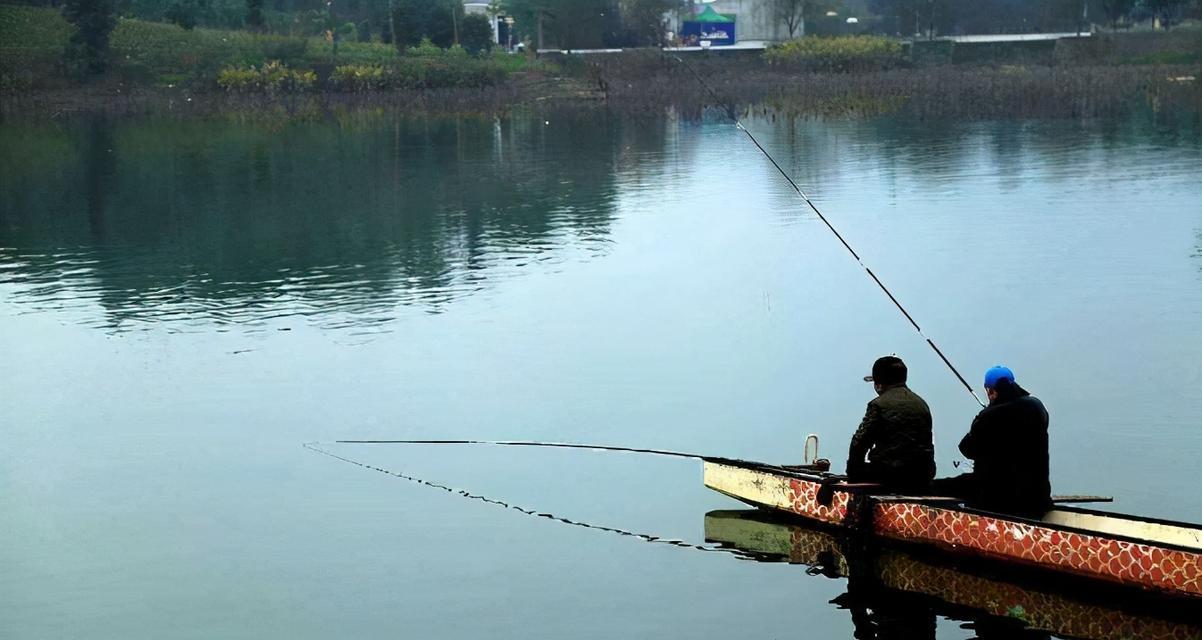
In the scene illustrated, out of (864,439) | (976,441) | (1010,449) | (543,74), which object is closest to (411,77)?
(543,74)

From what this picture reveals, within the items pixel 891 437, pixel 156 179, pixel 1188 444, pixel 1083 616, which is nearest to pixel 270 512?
pixel 891 437

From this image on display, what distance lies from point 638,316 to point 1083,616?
13.3 metres

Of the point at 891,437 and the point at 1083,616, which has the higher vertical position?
the point at 891,437

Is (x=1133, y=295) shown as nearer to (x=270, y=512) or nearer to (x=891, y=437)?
(x=891, y=437)

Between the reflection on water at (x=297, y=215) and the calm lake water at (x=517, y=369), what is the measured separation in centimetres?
18

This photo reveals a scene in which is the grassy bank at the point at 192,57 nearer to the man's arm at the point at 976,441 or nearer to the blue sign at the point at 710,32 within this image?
the blue sign at the point at 710,32

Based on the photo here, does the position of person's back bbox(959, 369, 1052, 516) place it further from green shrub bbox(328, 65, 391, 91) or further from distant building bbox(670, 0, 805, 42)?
distant building bbox(670, 0, 805, 42)

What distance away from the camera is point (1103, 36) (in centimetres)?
8881

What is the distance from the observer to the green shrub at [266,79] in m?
80.0

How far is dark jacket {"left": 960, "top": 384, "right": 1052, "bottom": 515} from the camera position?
493 inches

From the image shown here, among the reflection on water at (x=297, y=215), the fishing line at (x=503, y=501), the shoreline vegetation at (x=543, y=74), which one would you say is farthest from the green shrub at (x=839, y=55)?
the fishing line at (x=503, y=501)

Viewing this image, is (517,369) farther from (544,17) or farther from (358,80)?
(544,17)

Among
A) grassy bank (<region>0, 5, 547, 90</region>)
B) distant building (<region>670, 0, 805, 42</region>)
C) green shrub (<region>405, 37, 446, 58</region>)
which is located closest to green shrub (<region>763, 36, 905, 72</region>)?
grassy bank (<region>0, 5, 547, 90</region>)

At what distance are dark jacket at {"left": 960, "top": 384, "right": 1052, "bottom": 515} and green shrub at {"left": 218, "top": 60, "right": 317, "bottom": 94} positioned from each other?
70828 millimetres
